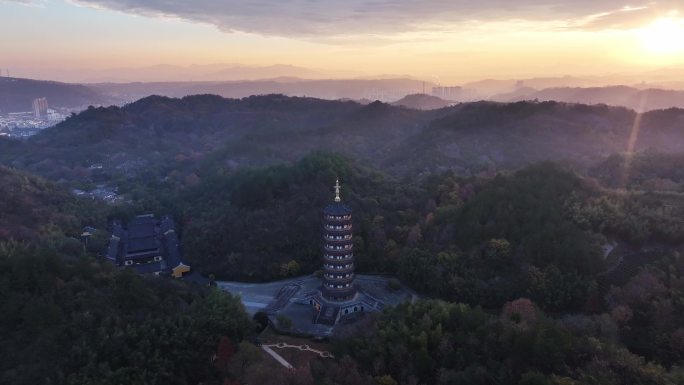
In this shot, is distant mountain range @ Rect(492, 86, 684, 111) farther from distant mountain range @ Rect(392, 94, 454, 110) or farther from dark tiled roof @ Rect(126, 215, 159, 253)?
dark tiled roof @ Rect(126, 215, 159, 253)

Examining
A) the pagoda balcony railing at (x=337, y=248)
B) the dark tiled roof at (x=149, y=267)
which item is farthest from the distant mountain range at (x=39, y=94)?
the pagoda balcony railing at (x=337, y=248)

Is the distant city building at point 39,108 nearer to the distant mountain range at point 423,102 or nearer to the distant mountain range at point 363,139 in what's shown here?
the distant mountain range at point 363,139

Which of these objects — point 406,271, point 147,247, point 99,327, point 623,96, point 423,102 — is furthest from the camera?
point 423,102

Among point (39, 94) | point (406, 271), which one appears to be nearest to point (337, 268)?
point (406, 271)

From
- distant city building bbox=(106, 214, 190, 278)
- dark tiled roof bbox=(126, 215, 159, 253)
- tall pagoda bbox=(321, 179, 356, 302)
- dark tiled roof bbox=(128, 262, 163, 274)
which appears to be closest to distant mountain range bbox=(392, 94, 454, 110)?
dark tiled roof bbox=(126, 215, 159, 253)

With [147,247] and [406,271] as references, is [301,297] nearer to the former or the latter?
[406,271]

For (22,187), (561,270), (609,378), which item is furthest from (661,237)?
(22,187)

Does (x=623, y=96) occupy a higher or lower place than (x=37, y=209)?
higher

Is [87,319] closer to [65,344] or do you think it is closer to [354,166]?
[65,344]
